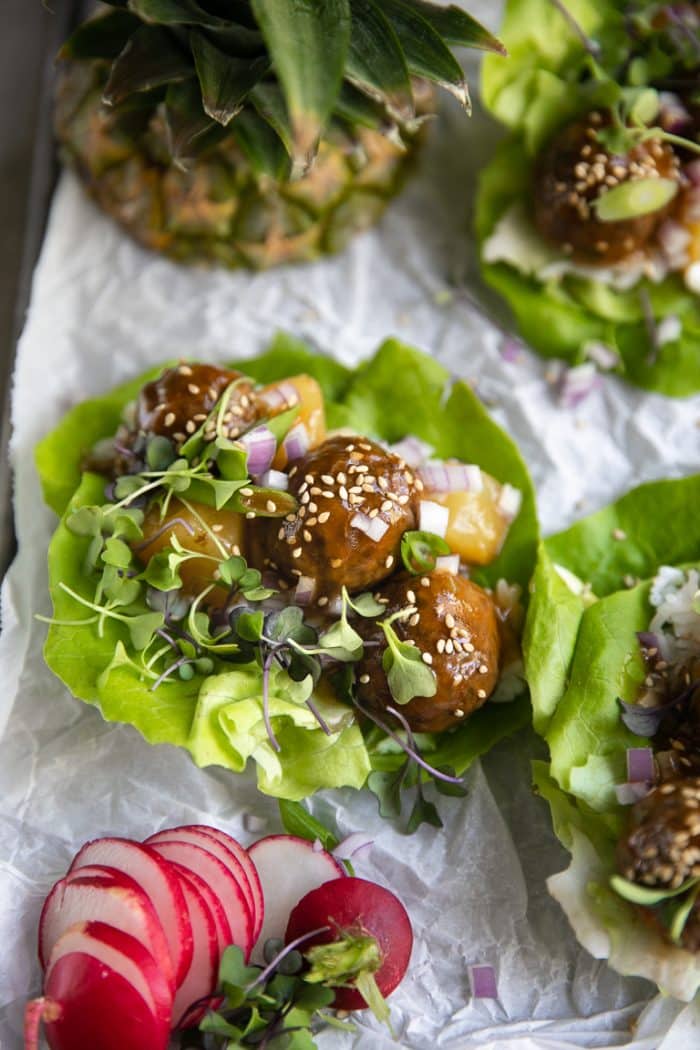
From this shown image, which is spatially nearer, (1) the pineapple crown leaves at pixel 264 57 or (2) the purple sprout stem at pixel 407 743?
(1) the pineapple crown leaves at pixel 264 57

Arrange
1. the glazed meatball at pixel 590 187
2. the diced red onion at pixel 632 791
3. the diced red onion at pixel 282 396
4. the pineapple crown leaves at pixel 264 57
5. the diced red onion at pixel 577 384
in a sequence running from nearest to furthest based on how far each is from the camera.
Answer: the pineapple crown leaves at pixel 264 57, the diced red onion at pixel 632 791, the diced red onion at pixel 282 396, the glazed meatball at pixel 590 187, the diced red onion at pixel 577 384

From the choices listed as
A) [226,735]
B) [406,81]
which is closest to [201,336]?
[406,81]

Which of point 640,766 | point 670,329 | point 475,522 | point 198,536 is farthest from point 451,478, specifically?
point 670,329

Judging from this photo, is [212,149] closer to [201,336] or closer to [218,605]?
[201,336]

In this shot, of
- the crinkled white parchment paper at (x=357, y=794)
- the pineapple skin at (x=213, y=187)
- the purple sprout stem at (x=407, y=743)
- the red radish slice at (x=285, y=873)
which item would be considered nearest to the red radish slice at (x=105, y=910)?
the crinkled white parchment paper at (x=357, y=794)

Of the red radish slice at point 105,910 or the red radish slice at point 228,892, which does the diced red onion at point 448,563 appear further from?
the red radish slice at point 105,910

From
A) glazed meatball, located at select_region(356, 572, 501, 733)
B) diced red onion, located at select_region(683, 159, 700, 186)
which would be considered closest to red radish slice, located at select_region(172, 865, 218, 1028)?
glazed meatball, located at select_region(356, 572, 501, 733)

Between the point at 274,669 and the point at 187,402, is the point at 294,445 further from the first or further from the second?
the point at 274,669
